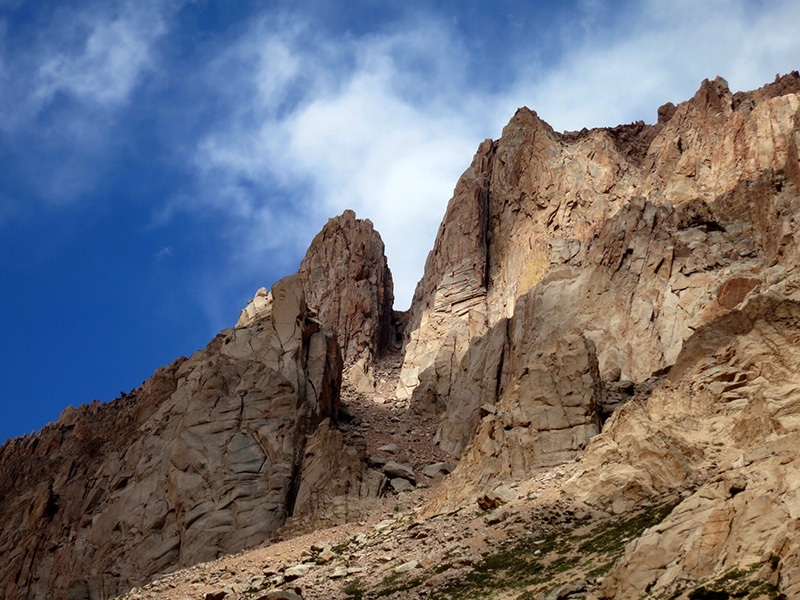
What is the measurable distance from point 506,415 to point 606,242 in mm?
22242

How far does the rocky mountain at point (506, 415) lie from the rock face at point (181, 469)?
0.20 meters

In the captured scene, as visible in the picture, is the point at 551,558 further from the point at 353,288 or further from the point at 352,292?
the point at 353,288

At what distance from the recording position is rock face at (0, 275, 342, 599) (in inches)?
2361

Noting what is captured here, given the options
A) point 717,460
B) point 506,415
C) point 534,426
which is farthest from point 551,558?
point 506,415

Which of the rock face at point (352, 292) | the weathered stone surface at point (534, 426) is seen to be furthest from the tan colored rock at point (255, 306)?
the weathered stone surface at point (534, 426)

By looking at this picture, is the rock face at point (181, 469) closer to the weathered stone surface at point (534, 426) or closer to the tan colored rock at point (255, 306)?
the tan colored rock at point (255, 306)

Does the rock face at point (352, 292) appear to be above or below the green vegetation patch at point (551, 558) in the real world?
above

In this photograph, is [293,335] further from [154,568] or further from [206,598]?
[206,598]

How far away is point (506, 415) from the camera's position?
1999 inches

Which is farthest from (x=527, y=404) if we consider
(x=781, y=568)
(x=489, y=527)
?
(x=781, y=568)

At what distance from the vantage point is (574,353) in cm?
5259

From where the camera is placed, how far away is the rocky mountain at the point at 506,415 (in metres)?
34.3

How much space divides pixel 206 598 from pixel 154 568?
1848 cm

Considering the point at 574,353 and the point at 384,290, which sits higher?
the point at 384,290
